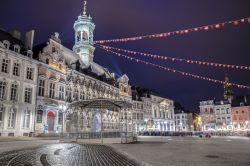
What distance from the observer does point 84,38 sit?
56.6 metres

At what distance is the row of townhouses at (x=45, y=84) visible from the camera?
101ft

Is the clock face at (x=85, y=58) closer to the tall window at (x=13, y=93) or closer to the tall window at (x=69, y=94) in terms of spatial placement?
the tall window at (x=69, y=94)

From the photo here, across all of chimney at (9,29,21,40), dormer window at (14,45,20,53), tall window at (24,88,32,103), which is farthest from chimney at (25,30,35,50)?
tall window at (24,88,32,103)

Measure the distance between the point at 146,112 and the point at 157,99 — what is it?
982cm

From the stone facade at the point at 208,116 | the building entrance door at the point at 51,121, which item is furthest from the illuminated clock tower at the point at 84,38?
the stone facade at the point at 208,116

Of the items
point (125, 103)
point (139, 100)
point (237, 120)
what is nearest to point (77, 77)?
point (125, 103)

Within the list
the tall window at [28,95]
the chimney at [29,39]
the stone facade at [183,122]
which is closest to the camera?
the tall window at [28,95]

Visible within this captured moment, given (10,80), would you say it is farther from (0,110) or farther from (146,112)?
(146,112)

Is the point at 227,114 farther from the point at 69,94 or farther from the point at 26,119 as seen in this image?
the point at 26,119

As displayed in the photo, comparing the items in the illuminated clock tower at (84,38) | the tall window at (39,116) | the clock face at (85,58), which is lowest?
the tall window at (39,116)

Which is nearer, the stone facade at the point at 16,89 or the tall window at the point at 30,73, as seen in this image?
the stone facade at the point at 16,89

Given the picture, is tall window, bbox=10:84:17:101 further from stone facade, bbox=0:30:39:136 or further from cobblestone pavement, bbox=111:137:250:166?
cobblestone pavement, bbox=111:137:250:166

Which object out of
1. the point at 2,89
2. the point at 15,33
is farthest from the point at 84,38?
the point at 2,89

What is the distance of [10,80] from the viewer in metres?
31.1
